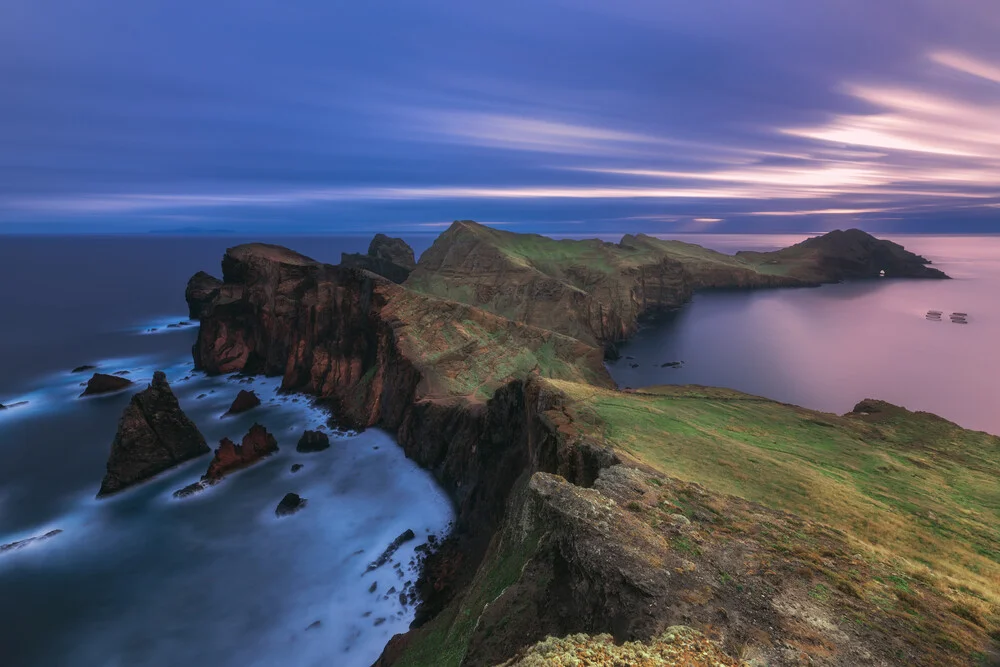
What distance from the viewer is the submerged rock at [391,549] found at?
31891mm

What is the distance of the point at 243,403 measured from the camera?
5675cm

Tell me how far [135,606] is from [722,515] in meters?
37.6

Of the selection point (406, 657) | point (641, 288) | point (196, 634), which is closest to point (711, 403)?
point (406, 657)

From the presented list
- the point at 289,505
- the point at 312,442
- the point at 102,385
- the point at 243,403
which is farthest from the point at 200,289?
the point at 289,505

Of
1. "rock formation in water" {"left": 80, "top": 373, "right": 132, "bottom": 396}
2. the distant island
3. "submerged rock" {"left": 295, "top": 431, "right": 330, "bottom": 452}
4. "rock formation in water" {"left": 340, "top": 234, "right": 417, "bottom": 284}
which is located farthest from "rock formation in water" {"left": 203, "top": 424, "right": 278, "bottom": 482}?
"rock formation in water" {"left": 340, "top": 234, "right": 417, "bottom": 284}

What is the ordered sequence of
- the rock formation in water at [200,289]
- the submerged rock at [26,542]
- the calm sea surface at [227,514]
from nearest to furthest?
the calm sea surface at [227,514] < the submerged rock at [26,542] < the rock formation in water at [200,289]

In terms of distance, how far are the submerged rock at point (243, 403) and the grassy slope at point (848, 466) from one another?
149 ft

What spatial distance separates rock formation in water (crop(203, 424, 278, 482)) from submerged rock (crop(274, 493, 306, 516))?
877 centimetres

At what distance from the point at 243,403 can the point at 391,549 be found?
1403 inches

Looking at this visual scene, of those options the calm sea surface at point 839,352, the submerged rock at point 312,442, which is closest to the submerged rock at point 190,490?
the submerged rock at point 312,442

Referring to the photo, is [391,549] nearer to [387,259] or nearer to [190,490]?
[190,490]

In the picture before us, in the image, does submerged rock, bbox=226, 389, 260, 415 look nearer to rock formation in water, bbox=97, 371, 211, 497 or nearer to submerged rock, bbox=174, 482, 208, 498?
rock formation in water, bbox=97, 371, 211, 497

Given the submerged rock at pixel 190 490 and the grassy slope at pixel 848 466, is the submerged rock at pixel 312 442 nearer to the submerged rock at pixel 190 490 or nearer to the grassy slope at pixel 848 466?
the submerged rock at pixel 190 490

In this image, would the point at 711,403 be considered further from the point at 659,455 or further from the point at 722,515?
the point at 722,515
